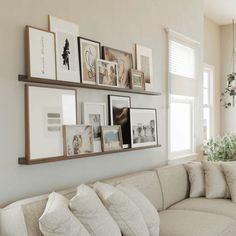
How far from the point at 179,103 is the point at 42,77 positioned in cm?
241

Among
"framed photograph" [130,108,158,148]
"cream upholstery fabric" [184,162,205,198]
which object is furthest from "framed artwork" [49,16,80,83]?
"cream upholstery fabric" [184,162,205,198]

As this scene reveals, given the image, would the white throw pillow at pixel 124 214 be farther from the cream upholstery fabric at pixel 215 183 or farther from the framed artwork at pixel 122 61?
the cream upholstery fabric at pixel 215 183

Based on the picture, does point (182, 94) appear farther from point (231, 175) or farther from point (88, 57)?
point (88, 57)

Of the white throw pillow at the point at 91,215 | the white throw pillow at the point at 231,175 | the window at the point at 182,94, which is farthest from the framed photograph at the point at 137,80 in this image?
the white throw pillow at the point at 91,215

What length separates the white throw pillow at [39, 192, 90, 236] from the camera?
5.54ft

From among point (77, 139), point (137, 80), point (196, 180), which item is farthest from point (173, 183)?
point (77, 139)

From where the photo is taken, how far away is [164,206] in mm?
3197

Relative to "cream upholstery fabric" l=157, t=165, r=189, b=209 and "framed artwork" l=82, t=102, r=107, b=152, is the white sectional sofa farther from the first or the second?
"framed artwork" l=82, t=102, r=107, b=152

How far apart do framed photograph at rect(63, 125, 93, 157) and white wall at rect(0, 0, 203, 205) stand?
5.3 inches

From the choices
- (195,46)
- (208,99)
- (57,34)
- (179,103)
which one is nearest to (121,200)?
(57,34)

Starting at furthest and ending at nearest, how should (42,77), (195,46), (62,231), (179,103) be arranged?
1. (195,46)
2. (179,103)
3. (42,77)
4. (62,231)

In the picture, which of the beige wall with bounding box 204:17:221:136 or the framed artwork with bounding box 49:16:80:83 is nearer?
the framed artwork with bounding box 49:16:80:83

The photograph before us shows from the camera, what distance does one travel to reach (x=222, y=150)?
4.52m

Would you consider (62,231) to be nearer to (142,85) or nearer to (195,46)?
(142,85)
